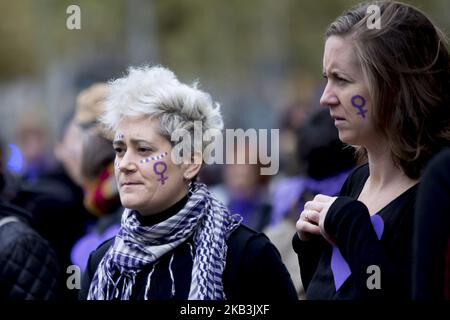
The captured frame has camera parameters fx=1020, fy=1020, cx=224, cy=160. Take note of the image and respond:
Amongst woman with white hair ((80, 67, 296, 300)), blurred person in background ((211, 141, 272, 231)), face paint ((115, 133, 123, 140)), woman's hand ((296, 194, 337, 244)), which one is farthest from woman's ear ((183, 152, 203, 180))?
blurred person in background ((211, 141, 272, 231))

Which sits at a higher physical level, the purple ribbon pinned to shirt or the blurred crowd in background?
the blurred crowd in background

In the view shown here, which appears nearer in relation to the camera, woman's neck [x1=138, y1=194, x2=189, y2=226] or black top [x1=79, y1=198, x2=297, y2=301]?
black top [x1=79, y1=198, x2=297, y2=301]

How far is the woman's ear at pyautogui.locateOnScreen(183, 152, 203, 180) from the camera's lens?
448cm

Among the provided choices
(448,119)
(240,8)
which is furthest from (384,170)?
(240,8)

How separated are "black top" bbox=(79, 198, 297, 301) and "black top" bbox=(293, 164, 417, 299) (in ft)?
1.46

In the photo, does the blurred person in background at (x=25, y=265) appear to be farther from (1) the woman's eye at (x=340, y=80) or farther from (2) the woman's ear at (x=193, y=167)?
(1) the woman's eye at (x=340, y=80)

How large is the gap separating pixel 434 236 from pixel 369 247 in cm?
63

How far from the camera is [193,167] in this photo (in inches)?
177

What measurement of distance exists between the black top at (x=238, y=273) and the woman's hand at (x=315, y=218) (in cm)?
40

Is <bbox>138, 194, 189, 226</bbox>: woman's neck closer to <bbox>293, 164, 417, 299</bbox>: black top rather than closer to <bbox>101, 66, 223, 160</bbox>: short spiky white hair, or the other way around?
<bbox>101, 66, 223, 160</bbox>: short spiky white hair

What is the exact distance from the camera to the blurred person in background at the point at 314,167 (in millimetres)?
5688

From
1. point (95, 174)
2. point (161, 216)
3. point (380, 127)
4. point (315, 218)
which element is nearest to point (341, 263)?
point (315, 218)

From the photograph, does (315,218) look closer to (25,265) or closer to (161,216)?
(161,216)
